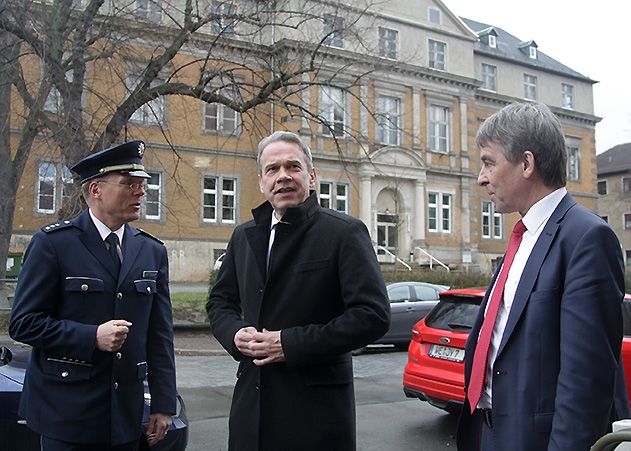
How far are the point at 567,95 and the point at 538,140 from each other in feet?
161

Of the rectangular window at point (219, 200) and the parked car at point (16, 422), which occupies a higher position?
the rectangular window at point (219, 200)

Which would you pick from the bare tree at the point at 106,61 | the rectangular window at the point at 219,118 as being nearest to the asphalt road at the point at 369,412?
the bare tree at the point at 106,61

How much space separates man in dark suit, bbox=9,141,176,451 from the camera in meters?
2.97

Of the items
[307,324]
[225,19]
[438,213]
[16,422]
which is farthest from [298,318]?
[438,213]

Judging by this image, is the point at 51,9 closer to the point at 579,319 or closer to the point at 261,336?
the point at 261,336

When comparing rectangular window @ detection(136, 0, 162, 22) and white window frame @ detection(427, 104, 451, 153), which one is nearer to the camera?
rectangular window @ detection(136, 0, 162, 22)

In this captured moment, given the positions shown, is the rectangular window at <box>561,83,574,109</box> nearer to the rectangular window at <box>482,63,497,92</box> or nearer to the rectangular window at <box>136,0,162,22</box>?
the rectangular window at <box>482,63,497,92</box>

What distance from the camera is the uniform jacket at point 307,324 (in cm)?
276

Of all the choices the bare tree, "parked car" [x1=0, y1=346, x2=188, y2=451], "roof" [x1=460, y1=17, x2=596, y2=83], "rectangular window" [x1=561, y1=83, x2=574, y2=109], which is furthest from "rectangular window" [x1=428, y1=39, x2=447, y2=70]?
"parked car" [x1=0, y1=346, x2=188, y2=451]

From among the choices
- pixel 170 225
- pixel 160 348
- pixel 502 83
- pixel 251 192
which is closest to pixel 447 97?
pixel 502 83

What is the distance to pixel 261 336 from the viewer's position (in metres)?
2.78

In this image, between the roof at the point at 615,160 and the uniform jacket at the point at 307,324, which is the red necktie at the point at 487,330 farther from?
the roof at the point at 615,160

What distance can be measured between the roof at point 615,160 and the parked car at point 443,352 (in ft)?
195

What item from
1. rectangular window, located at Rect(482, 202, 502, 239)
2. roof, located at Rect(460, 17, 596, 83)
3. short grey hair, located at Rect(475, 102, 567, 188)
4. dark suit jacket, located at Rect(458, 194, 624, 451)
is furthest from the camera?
roof, located at Rect(460, 17, 596, 83)
